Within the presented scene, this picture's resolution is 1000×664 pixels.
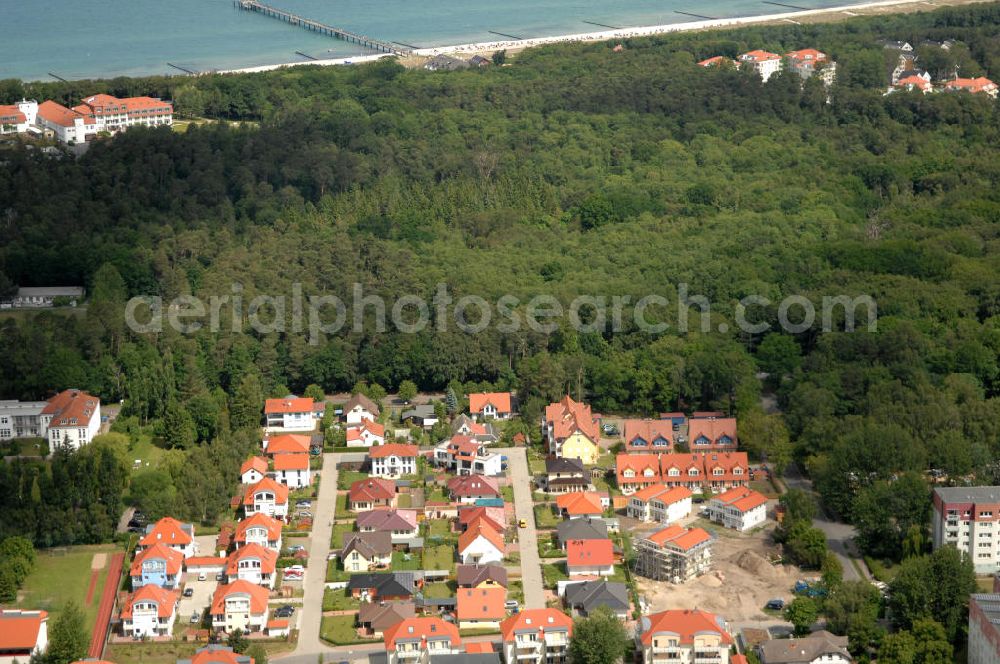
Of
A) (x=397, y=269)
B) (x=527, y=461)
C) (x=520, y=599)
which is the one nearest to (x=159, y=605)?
(x=520, y=599)

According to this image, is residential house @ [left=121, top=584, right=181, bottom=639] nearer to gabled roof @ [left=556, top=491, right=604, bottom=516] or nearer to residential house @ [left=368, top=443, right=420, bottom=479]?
residential house @ [left=368, top=443, right=420, bottom=479]

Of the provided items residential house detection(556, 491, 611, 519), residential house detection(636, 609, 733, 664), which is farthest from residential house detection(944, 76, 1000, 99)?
residential house detection(636, 609, 733, 664)

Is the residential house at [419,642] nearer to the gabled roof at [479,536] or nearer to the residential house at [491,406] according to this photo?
the gabled roof at [479,536]

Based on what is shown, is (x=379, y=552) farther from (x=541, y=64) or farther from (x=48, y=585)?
(x=541, y=64)

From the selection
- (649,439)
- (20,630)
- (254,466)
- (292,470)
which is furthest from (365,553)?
(649,439)

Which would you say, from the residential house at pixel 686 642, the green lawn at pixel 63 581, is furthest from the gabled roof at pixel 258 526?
the residential house at pixel 686 642

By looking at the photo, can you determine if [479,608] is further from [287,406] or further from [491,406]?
[287,406]
